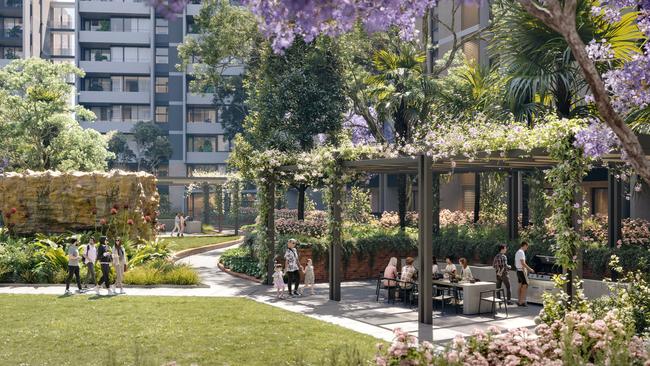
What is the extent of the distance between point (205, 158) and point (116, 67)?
13220mm

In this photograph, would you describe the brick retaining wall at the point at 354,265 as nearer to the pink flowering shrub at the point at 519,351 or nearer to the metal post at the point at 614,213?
the metal post at the point at 614,213

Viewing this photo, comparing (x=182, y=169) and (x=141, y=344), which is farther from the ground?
(x=182, y=169)

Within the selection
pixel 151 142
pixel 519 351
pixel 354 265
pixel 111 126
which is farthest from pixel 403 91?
pixel 111 126

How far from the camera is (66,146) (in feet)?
121

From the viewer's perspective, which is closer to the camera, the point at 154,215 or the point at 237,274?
the point at 237,274

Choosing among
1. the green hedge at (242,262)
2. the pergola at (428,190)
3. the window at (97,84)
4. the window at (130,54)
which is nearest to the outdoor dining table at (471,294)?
the pergola at (428,190)

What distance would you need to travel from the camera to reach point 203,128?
244ft

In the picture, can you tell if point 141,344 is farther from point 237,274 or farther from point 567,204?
point 237,274

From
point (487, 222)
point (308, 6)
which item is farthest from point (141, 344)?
point (487, 222)

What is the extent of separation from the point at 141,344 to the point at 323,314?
5.02 m

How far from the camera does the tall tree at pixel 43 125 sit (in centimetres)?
3650

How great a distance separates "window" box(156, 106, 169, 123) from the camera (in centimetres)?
7511

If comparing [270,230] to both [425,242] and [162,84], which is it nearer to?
[425,242]

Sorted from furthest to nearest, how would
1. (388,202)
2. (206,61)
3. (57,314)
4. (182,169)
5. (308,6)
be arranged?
(182,169)
(388,202)
(206,61)
(57,314)
(308,6)
